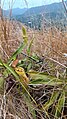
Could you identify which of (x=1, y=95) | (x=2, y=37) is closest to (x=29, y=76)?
(x=1, y=95)

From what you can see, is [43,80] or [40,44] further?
[40,44]

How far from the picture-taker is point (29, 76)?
52.2 inches

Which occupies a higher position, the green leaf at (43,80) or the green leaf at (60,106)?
the green leaf at (43,80)

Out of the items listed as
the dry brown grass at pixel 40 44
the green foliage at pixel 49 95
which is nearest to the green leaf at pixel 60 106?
the green foliage at pixel 49 95

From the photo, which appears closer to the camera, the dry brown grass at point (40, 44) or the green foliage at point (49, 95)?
the green foliage at point (49, 95)

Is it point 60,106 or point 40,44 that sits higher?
point 40,44

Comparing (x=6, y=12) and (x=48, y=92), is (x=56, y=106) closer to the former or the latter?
(x=48, y=92)

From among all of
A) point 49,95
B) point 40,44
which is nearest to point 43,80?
point 49,95

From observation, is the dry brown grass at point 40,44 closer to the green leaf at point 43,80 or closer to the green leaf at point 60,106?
the green leaf at point 43,80

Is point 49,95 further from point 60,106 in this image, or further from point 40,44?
point 40,44

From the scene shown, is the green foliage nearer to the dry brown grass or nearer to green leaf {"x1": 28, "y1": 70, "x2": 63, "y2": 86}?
green leaf {"x1": 28, "y1": 70, "x2": 63, "y2": 86}

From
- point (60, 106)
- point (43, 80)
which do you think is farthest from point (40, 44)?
point (60, 106)

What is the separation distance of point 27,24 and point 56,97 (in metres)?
1.65

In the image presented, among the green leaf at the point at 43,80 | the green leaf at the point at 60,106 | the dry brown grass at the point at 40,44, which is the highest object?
the dry brown grass at the point at 40,44
